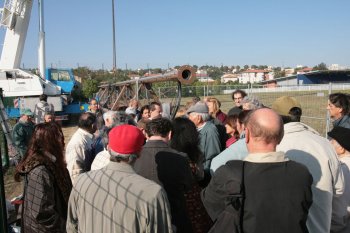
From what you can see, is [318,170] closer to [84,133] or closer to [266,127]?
[266,127]

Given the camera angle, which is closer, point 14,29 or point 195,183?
point 195,183

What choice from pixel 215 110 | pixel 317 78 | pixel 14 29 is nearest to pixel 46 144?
pixel 215 110

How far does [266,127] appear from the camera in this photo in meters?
2.03

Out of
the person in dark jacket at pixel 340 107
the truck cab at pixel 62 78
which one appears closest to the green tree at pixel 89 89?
the truck cab at pixel 62 78

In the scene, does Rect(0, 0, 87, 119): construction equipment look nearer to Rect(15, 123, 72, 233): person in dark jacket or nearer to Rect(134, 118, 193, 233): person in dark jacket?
Rect(15, 123, 72, 233): person in dark jacket

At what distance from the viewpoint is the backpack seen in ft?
6.25

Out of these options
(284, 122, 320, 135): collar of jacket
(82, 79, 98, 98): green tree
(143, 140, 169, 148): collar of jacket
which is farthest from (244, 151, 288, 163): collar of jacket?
(82, 79, 98, 98): green tree

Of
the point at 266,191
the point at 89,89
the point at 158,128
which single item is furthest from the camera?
the point at 89,89

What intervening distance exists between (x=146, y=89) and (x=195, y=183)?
178 inches

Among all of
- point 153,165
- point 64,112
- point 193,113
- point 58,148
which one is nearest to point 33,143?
point 58,148

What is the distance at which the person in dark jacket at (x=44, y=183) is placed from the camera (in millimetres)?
2812

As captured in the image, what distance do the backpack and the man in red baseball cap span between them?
1.27ft

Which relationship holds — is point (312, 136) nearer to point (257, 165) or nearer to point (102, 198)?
point (257, 165)

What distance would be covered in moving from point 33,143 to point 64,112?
49.5ft
